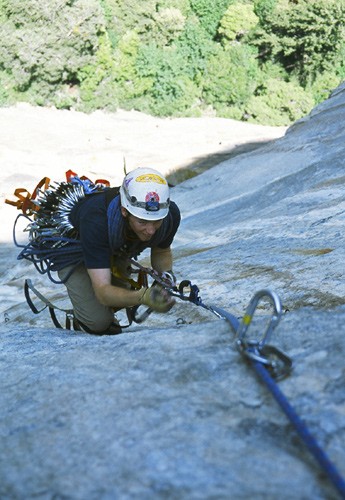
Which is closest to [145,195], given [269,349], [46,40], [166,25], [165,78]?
[269,349]

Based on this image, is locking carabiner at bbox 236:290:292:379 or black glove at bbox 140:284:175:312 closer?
locking carabiner at bbox 236:290:292:379

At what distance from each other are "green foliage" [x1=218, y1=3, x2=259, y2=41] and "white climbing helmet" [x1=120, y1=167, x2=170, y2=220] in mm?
30428

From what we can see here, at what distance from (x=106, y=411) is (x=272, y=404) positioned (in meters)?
0.56

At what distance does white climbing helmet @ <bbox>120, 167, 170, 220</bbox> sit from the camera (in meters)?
3.33

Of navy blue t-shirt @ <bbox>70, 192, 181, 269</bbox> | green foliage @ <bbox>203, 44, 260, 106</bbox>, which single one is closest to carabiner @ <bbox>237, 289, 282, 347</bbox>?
navy blue t-shirt @ <bbox>70, 192, 181, 269</bbox>

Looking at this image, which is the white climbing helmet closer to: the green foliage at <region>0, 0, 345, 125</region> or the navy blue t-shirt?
the navy blue t-shirt

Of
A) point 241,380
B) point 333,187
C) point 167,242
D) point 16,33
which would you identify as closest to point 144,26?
point 16,33

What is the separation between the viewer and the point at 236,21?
3153 cm

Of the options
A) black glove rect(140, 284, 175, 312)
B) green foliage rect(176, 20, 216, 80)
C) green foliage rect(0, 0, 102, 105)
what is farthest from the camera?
green foliage rect(176, 20, 216, 80)

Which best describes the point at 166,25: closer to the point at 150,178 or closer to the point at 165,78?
the point at 165,78

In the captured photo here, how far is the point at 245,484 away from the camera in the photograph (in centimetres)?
153

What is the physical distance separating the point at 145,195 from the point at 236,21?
3086 centimetres

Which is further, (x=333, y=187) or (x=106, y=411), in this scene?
(x=333, y=187)

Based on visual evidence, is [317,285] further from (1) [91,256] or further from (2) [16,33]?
(2) [16,33]
